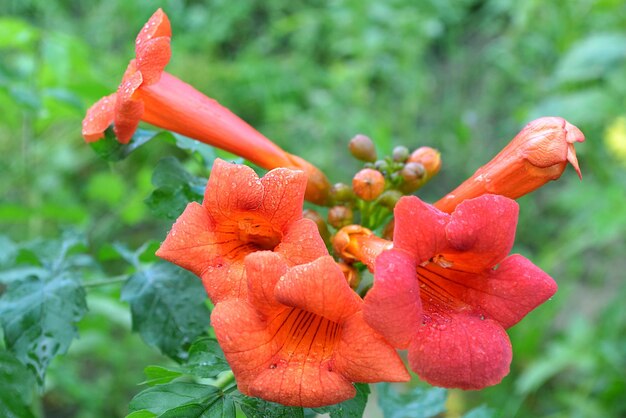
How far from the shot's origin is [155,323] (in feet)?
4.97

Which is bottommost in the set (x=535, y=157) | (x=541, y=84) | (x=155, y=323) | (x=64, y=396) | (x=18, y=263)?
(x=64, y=396)

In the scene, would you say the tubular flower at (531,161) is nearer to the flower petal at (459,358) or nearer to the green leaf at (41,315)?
the flower petal at (459,358)

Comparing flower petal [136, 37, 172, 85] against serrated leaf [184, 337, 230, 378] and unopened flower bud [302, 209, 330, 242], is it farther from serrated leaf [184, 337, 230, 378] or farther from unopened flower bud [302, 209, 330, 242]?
serrated leaf [184, 337, 230, 378]

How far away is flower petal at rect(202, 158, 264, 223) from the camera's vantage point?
116 cm

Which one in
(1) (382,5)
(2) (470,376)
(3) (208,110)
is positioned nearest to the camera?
(2) (470,376)

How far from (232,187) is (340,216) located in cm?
39

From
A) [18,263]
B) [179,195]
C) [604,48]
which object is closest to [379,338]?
[179,195]

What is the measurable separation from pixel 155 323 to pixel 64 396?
2.98m

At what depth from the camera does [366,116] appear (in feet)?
16.5

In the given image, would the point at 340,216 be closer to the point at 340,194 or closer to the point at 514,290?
the point at 340,194

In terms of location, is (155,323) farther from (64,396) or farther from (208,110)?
(64,396)

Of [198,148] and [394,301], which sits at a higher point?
[394,301]

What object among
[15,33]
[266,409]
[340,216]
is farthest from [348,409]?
[15,33]

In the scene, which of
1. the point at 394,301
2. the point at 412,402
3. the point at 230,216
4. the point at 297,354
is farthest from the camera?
the point at 412,402
